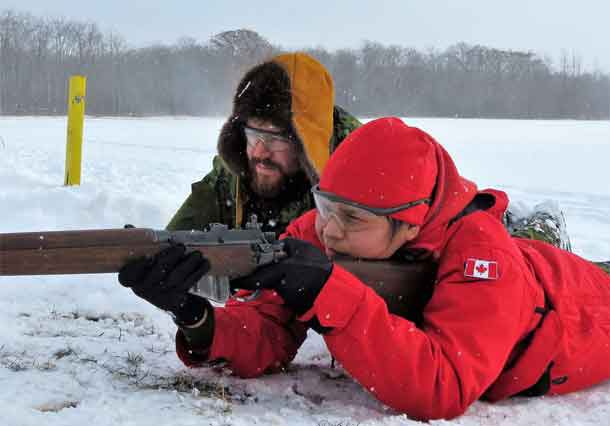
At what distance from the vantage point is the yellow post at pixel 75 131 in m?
8.88

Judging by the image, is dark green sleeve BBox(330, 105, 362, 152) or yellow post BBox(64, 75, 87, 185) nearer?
dark green sleeve BBox(330, 105, 362, 152)

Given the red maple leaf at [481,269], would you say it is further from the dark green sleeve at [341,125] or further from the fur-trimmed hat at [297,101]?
the dark green sleeve at [341,125]

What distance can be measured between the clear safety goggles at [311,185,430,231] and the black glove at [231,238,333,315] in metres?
0.32

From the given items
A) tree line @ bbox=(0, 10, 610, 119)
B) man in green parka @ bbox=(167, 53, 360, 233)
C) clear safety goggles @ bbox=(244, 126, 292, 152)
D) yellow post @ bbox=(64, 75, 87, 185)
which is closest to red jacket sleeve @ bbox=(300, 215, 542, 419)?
man in green parka @ bbox=(167, 53, 360, 233)

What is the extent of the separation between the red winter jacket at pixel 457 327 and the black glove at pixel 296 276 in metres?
0.04

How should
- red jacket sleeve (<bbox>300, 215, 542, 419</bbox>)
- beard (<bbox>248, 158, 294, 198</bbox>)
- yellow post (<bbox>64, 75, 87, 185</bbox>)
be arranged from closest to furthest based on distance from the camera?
red jacket sleeve (<bbox>300, 215, 542, 419</bbox>), beard (<bbox>248, 158, 294, 198</bbox>), yellow post (<bbox>64, 75, 87, 185</bbox>)

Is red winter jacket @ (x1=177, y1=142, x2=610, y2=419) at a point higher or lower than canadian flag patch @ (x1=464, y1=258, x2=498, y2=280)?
lower

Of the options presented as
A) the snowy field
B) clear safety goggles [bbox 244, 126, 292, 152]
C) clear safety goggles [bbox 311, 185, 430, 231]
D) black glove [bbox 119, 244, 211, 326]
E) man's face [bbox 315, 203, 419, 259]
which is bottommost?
the snowy field

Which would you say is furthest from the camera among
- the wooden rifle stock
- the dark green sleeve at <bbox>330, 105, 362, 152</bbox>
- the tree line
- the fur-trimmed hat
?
the tree line

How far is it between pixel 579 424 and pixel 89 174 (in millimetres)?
10616

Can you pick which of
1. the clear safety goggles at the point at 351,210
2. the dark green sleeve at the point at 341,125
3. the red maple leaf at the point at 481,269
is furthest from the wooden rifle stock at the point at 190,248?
the dark green sleeve at the point at 341,125

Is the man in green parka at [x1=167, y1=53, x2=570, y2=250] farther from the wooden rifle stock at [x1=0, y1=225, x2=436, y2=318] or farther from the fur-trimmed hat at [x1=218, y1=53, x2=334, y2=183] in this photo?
the wooden rifle stock at [x1=0, y1=225, x2=436, y2=318]

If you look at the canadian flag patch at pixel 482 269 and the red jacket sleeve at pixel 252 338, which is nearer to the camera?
the canadian flag patch at pixel 482 269

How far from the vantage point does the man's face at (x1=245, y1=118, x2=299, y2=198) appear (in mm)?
4004
